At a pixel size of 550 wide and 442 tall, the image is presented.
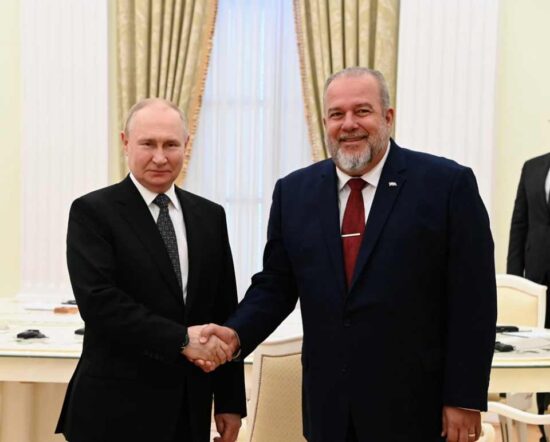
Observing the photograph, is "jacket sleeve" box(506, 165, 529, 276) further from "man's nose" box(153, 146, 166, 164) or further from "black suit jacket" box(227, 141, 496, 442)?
"man's nose" box(153, 146, 166, 164)

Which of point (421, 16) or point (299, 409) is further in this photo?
point (421, 16)

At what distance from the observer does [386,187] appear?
212cm

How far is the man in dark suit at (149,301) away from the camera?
2.08 metres

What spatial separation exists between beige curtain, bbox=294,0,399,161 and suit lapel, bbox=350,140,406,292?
362cm

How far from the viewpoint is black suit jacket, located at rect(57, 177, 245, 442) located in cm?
207

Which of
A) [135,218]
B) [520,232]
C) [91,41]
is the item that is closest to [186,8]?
[91,41]

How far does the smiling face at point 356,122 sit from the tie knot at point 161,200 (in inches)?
20.0

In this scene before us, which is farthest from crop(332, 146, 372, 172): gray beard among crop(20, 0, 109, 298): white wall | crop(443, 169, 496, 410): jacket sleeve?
crop(20, 0, 109, 298): white wall

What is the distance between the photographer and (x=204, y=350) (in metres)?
2.09

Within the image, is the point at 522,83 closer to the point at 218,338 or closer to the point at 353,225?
the point at 353,225

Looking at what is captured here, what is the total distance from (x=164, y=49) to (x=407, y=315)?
13.8 feet

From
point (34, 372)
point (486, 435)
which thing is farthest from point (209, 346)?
point (34, 372)

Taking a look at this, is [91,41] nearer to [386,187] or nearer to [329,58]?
[329,58]

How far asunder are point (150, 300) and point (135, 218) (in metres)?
0.24
